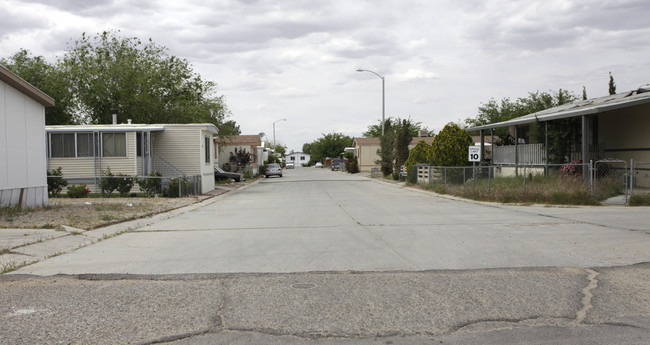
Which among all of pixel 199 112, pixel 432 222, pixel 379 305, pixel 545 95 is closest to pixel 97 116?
pixel 199 112

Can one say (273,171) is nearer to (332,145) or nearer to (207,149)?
(207,149)

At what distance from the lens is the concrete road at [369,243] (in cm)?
810

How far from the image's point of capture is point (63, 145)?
26.9 meters

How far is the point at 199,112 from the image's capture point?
40781mm

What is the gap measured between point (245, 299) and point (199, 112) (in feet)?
119

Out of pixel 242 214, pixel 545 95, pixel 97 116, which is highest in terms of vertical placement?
pixel 545 95

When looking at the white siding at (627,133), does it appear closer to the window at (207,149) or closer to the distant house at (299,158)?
the window at (207,149)

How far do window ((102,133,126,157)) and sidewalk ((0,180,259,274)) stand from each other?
46.8 ft

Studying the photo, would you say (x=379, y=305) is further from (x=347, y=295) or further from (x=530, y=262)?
(x=530, y=262)

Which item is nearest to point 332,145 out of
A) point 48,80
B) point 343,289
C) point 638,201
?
point 48,80

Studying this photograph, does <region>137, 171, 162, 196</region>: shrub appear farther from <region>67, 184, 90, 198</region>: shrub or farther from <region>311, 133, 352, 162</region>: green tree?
<region>311, 133, 352, 162</region>: green tree

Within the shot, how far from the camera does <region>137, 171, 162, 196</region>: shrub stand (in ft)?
80.7

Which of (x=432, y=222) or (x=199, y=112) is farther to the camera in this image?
(x=199, y=112)

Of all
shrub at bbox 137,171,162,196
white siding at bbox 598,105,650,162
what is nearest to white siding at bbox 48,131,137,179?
shrub at bbox 137,171,162,196
